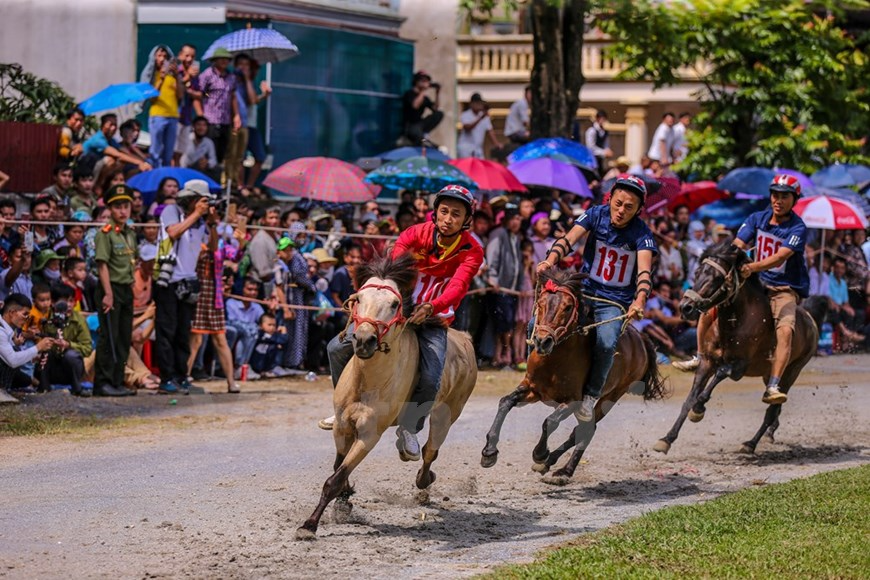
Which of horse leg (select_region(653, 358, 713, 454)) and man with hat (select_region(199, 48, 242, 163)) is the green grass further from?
man with hat (select_region(199, 48, 242, 163))

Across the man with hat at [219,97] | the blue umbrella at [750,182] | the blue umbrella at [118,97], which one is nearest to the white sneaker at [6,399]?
the blue umbrella at [118,97]

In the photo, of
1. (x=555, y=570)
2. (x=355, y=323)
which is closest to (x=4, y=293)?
(x=355, y=323)

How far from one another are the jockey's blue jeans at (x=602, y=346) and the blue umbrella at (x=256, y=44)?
10.6m

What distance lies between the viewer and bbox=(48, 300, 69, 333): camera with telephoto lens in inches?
611

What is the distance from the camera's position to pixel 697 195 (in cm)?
2662

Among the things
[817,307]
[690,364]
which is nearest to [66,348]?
[690,364]

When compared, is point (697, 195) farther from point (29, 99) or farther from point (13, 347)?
point (13, 347)

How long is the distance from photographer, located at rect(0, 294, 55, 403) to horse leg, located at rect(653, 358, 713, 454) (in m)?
6.26

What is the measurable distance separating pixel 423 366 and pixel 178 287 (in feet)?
23.0

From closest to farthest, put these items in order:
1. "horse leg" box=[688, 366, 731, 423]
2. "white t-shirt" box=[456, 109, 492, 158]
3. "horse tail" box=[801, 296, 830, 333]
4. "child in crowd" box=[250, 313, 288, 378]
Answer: "horse leg" box=[688, 366, 731, 423] < "horse tail" box=[801, 296, 830, 333] < "child in crowd" box=[250, 313, 288, 378] < "white t-shirt" box=[456, 109, 492, 158]

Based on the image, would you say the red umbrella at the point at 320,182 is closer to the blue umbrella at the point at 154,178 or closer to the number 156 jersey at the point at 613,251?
the blue umbrella at the point at 154,178

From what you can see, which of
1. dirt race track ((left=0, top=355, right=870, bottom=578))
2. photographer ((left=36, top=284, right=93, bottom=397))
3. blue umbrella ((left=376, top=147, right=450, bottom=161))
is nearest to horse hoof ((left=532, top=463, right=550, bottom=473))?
dirt race track ((left=0, top=355, right=870, bottom=578))

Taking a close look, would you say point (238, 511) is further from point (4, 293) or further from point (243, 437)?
point (4, 293)

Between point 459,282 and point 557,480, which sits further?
point 557,480
